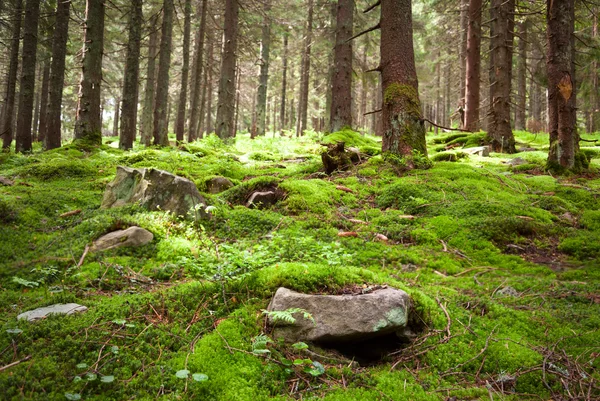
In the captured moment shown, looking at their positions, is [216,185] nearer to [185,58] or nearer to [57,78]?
[57,78]

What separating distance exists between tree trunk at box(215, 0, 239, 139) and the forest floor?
30.1 feet

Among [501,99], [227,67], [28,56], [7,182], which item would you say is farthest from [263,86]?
[7,182]

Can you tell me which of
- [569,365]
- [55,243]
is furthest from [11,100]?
[569,365]

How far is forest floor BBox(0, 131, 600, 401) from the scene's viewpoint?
2398mm

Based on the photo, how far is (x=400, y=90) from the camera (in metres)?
7.64

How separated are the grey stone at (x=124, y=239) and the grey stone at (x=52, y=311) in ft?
4.94

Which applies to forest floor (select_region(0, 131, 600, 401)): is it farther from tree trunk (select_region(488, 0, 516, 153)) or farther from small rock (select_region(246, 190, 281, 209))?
tree trunk (select_region(488, 0, 516, 153))

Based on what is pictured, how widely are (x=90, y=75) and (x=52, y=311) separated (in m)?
10.8

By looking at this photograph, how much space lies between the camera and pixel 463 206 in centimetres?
582

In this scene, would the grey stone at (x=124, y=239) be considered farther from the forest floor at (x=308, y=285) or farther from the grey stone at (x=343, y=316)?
the grey stone at (x=343, y=316)

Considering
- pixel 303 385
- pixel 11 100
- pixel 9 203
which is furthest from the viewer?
pixel 11 100

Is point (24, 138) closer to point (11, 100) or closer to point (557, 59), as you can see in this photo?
point (11, 100)

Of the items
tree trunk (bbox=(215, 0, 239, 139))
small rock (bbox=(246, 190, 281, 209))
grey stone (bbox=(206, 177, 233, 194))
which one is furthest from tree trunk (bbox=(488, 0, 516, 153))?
tree trunk (bbox=(215, 0, 239, 139))

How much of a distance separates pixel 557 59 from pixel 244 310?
793 cm
